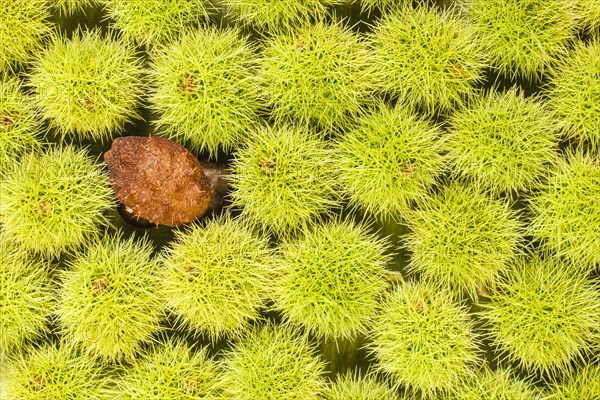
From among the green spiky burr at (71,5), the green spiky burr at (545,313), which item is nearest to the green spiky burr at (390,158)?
the green spiky burr at (545,313)

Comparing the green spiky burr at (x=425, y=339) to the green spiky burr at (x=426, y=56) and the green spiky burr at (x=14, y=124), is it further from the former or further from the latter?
the green spiky burr at (x=14, y=124)

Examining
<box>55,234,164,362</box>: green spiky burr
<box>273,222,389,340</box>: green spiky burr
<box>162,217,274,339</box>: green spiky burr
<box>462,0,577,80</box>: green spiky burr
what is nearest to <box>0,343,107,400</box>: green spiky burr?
<box>55,234,164,362</box>: green spiky burr

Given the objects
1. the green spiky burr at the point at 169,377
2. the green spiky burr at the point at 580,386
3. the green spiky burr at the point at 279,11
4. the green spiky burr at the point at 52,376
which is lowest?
the green spiky burr at the point at 52,376

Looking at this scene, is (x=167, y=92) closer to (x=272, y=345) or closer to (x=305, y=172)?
(x=305, y=172)

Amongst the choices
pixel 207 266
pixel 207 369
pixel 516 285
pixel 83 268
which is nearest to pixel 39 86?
pixel 83 268

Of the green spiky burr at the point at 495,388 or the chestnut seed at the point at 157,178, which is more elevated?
the chestnut seed at the point at 157,178

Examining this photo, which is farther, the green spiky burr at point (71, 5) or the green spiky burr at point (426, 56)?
the green spiky burr at point (71, 5)
